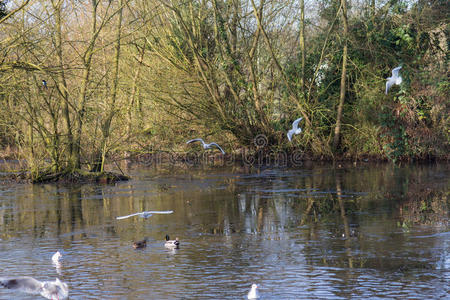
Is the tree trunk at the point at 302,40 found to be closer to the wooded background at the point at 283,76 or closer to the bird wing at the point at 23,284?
the wooded background at the point at 283,76

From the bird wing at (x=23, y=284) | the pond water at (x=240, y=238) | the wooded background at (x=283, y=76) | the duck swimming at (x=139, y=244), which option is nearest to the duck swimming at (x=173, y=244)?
the pond water at (x=240, y=238)

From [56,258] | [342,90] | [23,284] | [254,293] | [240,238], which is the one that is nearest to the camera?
[23,284]

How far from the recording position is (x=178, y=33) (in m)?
26.7

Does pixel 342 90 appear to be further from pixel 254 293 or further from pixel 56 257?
pixel 254 293

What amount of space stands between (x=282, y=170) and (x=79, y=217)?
35.9 feet

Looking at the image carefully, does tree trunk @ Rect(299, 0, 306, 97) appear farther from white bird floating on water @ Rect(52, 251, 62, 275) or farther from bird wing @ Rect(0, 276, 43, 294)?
bird wing @ Rect(0, 276, 43, 294)

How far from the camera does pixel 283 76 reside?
2542cm

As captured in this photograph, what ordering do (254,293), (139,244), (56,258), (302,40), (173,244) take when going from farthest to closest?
(302,40) → (139,244) → (173,244) → (56,258) → (254,293)

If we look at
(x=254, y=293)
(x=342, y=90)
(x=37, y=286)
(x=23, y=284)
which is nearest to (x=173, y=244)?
(x=254, y=293)

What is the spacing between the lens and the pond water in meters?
8.59

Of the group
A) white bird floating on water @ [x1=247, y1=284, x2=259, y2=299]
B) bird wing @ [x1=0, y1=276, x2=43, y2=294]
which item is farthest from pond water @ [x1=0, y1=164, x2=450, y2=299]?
bird wing @ [x1=0, y1=276, x2=43, y2=294]

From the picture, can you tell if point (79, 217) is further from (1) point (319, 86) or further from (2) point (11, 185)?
(1) point (319, 86)

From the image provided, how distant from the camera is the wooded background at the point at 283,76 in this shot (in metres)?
24.6

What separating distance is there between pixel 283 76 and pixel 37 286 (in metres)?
19.1
